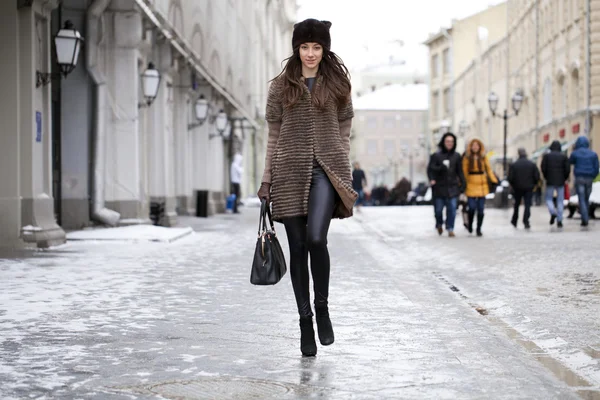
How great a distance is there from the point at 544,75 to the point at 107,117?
113ft

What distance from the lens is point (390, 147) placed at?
13325 cm

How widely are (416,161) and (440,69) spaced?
1832 centimetres

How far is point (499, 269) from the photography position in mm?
12570

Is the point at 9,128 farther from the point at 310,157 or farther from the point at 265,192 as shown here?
the point at 310,157

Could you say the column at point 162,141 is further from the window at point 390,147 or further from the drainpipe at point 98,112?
the window at point 390,147

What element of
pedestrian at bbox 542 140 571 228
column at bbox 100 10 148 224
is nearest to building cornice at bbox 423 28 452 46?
pedestrian at bbox 542 140 571 228

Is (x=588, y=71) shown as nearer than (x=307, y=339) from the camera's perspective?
No

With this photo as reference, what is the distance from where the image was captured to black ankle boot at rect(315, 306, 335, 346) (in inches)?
254

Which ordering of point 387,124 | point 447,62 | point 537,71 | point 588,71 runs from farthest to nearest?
point 387,124
point 447,62
point 537,71
point 588,71

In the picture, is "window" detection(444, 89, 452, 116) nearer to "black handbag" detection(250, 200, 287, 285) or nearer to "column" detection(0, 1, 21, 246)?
"column" detection(0, 1, 21, 246)

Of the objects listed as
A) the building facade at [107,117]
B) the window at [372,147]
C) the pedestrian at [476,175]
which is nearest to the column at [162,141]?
the building facade at [107,117]

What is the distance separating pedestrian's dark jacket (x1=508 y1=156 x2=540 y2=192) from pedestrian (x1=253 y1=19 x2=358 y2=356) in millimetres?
17456

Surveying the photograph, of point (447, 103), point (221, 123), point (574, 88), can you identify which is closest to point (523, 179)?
point (221, 123)

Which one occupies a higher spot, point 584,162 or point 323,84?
Result: point 323,84
